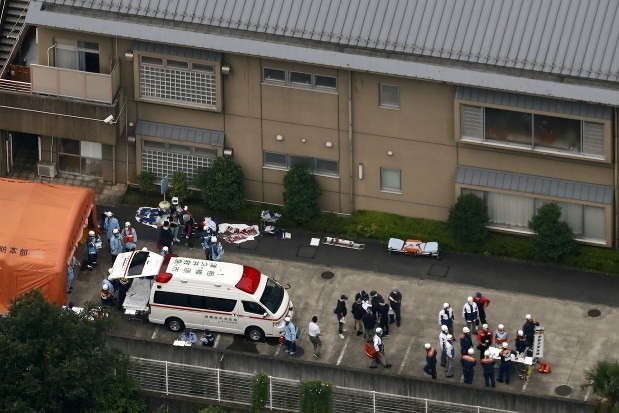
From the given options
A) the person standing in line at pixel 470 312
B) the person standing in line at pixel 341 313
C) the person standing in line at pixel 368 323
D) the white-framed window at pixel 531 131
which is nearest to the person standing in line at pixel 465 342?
the person standing in line at pixel 470 312

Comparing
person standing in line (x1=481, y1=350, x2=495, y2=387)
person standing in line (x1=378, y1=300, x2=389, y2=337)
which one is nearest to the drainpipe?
person standing in line (x1=378, y1=300, x2=389, y2=337)

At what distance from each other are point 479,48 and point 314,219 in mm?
8533

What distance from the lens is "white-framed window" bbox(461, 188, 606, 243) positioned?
78000 mm

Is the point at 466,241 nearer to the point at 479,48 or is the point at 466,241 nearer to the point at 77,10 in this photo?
the point at 479,48

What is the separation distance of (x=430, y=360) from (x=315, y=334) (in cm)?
371

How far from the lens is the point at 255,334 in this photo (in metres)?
74.9

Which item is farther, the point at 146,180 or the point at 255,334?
the point at 146,180

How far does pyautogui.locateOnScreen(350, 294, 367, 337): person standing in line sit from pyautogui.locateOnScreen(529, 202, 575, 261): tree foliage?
6.47 m

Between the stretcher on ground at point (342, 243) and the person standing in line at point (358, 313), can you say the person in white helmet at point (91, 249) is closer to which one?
the stretcher on ground at point (342, 243)

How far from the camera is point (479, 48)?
76.6 m

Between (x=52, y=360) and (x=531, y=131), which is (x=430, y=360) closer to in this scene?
(x=531, y=131)

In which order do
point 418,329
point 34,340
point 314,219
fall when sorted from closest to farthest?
point 34,340
point 418,329
point 314,219

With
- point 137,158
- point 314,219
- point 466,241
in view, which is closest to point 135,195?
point 137,158

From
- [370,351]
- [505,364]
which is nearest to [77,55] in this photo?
[370,351]
